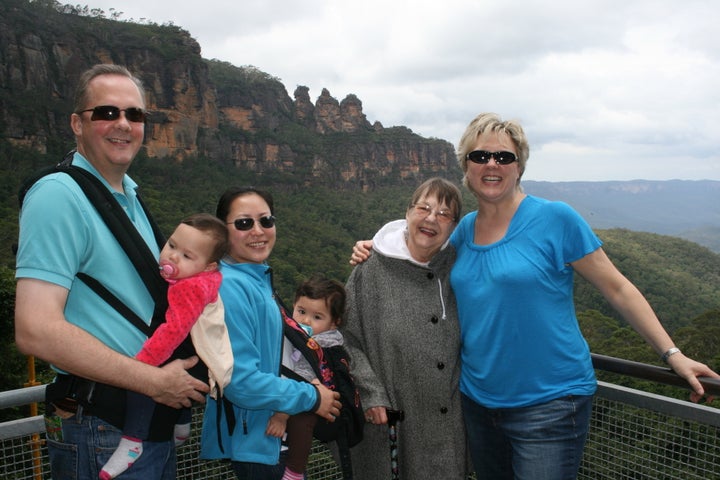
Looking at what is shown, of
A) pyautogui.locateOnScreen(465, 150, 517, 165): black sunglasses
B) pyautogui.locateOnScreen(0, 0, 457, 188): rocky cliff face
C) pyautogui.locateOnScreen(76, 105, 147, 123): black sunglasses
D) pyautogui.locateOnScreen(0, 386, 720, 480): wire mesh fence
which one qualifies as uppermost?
pyautogui.locateOnScreen(0, 0, 457, 188): rocky cliff face

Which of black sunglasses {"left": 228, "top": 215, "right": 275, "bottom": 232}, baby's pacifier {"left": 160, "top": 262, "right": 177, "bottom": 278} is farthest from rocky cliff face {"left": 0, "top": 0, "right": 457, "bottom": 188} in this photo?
baby's pacifier {"left": 160, "top": 262, "right": 177, "bottom": 278}

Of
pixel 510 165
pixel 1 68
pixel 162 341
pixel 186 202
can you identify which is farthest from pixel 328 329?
pixel 1 68

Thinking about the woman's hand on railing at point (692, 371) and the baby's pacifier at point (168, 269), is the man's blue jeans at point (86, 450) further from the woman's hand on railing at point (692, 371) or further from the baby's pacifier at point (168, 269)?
the woman's hand on railing at point (692, 371)

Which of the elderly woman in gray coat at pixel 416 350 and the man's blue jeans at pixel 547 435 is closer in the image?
the man's blue jeans at pixel 547 435

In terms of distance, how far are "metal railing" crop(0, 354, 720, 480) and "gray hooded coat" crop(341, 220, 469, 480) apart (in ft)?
1.72

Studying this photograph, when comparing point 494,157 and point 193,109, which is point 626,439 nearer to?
point 494,157

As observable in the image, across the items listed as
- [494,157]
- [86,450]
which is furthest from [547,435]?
[86,450]

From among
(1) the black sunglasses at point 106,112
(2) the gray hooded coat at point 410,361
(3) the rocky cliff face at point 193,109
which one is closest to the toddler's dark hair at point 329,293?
(2) the gray hooded coat at point 410,361

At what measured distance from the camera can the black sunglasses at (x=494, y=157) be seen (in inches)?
81.3

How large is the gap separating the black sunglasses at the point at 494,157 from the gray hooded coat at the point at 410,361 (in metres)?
0.44

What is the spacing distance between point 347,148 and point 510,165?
69294mm

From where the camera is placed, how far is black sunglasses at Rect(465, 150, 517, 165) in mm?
2064

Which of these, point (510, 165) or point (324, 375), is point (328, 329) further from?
point (510, 165)

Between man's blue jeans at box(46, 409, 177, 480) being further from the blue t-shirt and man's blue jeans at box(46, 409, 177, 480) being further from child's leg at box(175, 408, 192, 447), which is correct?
the blue t-shirt
